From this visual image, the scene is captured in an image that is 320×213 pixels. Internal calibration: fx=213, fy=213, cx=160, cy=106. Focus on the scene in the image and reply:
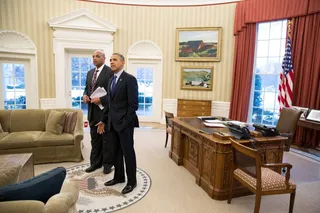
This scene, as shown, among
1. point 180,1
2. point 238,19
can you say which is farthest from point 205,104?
point 180,1

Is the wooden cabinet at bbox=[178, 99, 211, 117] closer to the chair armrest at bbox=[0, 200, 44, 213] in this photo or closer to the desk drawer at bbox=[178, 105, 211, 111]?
the desk drawer at bbox=[178, 105, 211, 111]

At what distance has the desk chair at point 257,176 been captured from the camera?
6.68ft

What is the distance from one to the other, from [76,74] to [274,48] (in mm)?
5670

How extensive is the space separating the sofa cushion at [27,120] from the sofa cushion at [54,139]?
0.39 metres

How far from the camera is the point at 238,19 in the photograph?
5.94 metres

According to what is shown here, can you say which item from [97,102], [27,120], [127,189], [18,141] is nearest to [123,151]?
[127,189]

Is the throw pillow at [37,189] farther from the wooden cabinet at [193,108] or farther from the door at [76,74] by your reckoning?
the door at [76,74]

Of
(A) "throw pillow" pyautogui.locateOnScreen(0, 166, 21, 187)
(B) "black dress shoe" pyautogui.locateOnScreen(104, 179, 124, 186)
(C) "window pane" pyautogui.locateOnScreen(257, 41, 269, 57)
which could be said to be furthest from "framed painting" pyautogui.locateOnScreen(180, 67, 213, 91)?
(A) "throw pillow" pyautogui.locateOnScreen(0, 166, 21, 187)

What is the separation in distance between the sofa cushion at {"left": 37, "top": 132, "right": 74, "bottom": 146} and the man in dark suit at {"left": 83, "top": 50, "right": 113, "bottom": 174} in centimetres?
56

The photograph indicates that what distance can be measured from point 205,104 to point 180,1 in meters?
3.18

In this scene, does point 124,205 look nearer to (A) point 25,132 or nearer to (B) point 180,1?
(A) point 25,132

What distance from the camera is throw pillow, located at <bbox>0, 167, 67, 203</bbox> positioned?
1234 millimetres

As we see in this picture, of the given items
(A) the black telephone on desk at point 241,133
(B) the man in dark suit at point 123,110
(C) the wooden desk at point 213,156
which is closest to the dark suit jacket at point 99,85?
(B) the man in dark suit at point 123,110

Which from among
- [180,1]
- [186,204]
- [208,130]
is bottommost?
[186,204]
